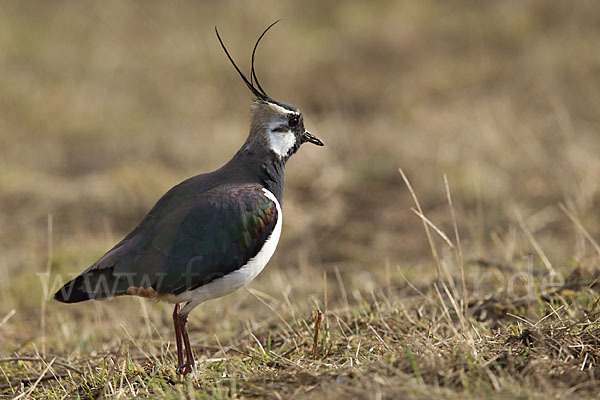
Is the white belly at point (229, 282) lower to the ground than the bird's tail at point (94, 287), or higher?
lower

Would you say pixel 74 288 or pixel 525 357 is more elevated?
pixel 74 288

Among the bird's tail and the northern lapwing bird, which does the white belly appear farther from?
the bird's tail

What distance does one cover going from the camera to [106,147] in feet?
32.2

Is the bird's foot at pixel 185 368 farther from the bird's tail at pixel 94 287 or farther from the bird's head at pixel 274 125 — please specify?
the bird's head at pixel 274 125

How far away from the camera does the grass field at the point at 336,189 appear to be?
11.6 ft

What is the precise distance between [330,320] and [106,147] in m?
5.98

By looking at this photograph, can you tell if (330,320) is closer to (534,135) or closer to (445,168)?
(445,168)

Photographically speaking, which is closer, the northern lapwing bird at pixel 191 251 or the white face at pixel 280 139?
the northern lapwing bird at pixel 191 251

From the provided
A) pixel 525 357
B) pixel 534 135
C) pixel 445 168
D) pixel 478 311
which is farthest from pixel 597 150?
pixel 525 357

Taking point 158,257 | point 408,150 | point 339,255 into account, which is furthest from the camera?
point 408,150

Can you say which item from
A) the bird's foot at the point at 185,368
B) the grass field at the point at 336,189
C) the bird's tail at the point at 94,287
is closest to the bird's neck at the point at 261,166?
the grass field at the point at 336,189

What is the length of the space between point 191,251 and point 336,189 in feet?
15.3

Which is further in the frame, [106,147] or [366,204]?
[106,147]

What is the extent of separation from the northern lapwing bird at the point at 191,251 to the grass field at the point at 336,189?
1.25ft
